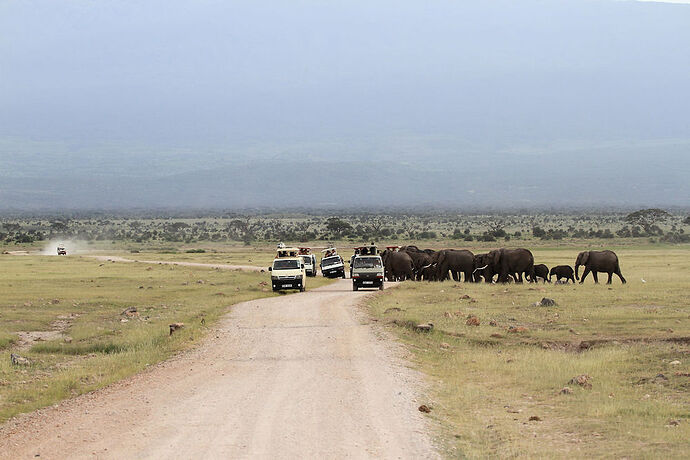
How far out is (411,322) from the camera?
27.6 m

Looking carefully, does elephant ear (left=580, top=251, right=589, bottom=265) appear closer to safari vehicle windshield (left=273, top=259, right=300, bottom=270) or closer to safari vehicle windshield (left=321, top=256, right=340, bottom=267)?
safari vehicle windshield (left=273, top=259, right=300, bottom=270)

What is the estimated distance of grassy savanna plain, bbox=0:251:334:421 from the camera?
1972cm

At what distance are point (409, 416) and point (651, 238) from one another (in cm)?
9170

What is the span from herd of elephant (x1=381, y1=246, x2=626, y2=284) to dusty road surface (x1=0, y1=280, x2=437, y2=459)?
993 inches

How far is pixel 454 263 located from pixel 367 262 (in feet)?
27.1

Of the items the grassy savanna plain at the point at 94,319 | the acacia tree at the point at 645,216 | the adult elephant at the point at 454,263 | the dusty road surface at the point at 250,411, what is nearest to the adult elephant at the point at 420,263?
the adult elephant at the point at 454,263

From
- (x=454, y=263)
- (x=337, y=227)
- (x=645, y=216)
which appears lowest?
(x=454, y=263)

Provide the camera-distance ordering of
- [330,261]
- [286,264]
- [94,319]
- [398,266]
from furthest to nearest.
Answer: [330,261], [398,266], [286,264], [94,319]

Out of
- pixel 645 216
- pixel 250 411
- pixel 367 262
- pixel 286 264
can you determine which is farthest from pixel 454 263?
pixel 645 216

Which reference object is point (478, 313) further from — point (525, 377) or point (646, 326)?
point (525, 377)

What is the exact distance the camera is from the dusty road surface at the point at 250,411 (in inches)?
491

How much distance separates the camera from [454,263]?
50.2 m

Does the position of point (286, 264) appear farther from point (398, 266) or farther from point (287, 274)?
point (398, 266)

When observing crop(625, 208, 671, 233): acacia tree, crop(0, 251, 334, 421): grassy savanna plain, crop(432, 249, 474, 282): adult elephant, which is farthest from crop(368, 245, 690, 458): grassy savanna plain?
crop(625, 208, 671, 233): acacia tree
